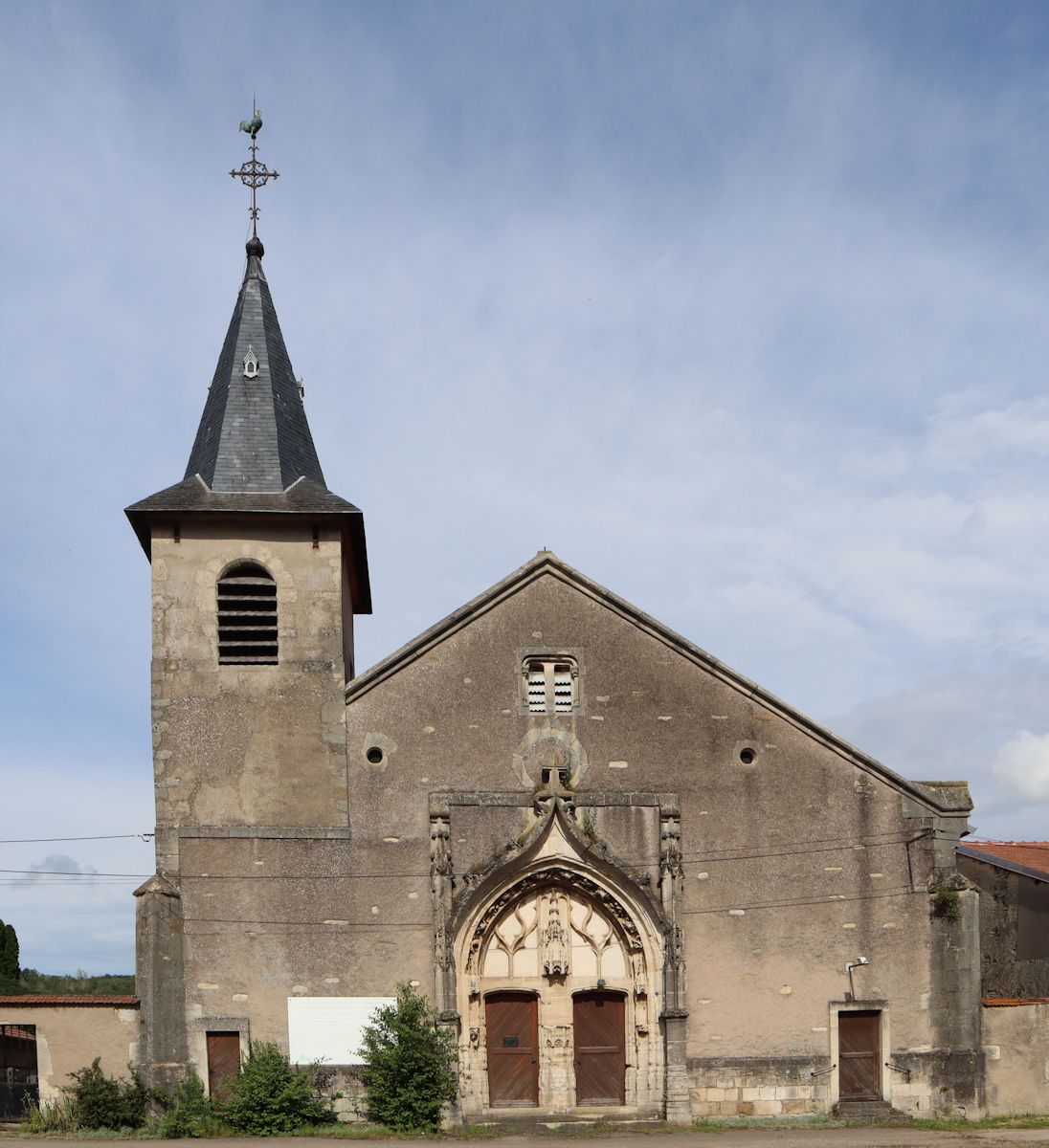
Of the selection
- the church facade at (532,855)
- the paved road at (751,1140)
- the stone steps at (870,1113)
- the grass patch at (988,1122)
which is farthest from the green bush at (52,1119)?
the grass patch at (988,1122)

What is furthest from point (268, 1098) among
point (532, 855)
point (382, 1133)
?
point (532, 855)

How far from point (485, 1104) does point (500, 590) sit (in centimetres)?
679

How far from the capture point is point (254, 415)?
2064 cm

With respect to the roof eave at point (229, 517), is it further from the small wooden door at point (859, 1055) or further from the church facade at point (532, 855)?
the small wooden door at point (859, 1055)

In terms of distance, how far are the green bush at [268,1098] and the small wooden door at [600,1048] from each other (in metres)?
3.47

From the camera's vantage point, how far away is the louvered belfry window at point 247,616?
19016 millimetres

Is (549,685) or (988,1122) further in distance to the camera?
(549,685)

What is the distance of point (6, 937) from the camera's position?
2986 cm

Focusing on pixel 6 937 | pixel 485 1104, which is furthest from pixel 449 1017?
pixel 6 937

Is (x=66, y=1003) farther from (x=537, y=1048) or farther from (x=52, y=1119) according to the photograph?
(x=537, y=1048)

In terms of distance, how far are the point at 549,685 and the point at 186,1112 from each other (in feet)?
23.2

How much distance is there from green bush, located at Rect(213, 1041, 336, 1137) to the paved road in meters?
0.27

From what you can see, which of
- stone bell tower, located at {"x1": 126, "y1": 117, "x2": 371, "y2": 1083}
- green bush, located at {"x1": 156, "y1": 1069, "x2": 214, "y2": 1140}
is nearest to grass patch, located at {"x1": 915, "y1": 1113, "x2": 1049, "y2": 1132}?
stone bell tower, located at {"x1": 126, "y1": 117, "x2": 371, "y2": 1083}

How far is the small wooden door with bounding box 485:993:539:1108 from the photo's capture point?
59.4 ft
